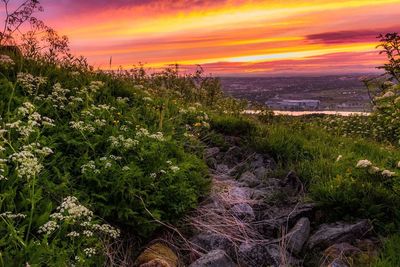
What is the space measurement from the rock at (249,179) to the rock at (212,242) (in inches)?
77.0

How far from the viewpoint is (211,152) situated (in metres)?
8.73

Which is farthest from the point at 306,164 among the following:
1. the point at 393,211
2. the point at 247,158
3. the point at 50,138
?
the point at 50,138

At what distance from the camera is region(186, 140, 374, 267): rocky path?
18.5ft

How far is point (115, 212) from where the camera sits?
5602 mm

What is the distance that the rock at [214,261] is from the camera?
5051mm

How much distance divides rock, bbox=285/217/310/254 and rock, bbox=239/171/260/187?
62.1 inches

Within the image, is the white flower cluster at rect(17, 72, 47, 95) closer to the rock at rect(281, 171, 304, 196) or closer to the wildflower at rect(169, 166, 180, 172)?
the wildflower at rect(169, 166, 180, 172)

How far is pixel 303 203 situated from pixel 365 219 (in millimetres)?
940

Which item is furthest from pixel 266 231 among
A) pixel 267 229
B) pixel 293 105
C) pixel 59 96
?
pixel 293 105

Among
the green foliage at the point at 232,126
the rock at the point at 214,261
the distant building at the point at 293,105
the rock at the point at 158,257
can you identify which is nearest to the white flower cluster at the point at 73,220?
the rock at the point at 158,257

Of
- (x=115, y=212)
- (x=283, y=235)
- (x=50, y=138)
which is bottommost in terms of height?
(x=283, y=235)

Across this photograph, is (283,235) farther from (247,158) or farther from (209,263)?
(247,158)

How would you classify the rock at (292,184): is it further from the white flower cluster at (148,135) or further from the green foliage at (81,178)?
the white flower cluster at (148,135)

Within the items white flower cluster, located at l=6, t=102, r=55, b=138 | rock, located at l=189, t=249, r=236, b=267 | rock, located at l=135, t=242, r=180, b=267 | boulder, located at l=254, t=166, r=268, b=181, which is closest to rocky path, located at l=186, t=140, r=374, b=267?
rock, located at l=189, t=249, r=236, b=267
